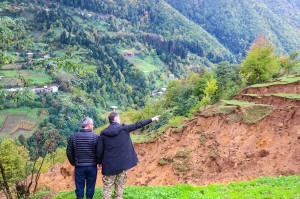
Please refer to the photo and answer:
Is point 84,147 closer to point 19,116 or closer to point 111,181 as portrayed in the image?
point 111,181

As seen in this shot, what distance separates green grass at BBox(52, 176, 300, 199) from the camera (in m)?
9.95

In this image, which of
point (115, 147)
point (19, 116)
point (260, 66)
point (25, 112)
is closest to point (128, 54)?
point (25, 112)

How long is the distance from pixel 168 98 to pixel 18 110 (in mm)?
75521

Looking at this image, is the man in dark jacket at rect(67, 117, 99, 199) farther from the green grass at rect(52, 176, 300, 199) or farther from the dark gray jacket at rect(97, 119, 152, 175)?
the green grass at rect(52, 176, 300, 199)

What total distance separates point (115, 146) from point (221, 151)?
424 inches

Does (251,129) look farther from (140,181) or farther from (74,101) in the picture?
(74,101)

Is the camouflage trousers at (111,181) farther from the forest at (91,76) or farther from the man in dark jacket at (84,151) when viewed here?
the forest at (91,76)

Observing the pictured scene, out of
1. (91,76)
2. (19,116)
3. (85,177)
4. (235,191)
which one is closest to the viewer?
(85,177)

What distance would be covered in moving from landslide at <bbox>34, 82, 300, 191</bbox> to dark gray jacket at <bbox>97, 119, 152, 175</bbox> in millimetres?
7367

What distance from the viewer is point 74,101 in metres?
9.31

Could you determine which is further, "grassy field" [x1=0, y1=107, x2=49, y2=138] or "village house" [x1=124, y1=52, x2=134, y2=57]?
"village house" [x1=124, y1=52, x2=134, y2=57]

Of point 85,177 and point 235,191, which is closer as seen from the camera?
point 85,177

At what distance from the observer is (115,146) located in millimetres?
7930

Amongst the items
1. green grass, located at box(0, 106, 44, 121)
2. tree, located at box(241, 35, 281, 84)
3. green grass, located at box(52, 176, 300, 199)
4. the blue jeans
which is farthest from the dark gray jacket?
green grass, located at box(0, 106, 44, 121)
